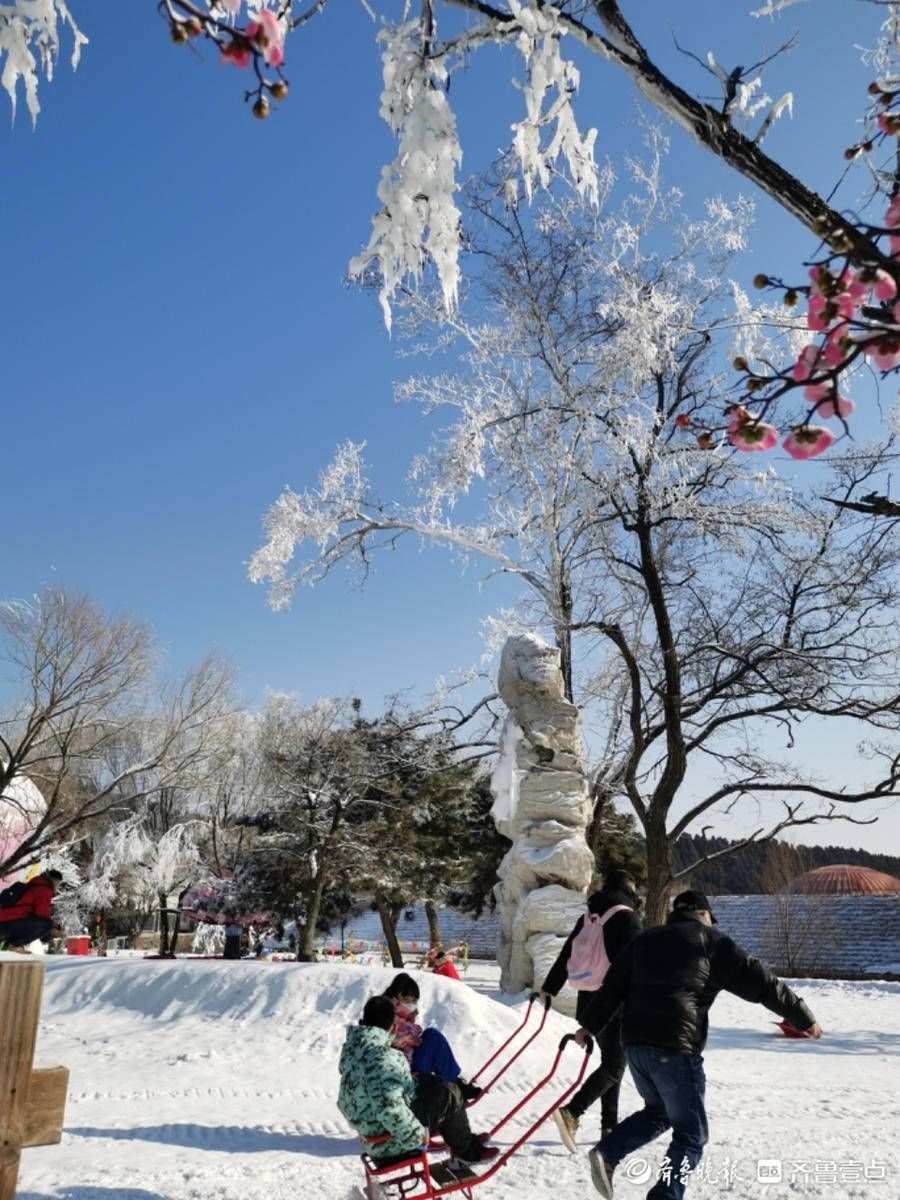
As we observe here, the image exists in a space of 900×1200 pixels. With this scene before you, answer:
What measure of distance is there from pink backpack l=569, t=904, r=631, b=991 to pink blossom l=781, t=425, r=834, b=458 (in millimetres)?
4309

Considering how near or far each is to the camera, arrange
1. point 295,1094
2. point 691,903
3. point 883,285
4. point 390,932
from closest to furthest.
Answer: point 883,285 → point 691,903 → point 295,1094 → point 390,932

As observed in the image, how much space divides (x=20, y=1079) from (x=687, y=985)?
9.26ft

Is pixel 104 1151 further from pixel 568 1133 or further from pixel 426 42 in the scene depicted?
pixel 426 42

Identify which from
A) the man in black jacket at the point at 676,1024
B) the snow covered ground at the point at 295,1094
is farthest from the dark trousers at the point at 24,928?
the man in black jacket at the point at 676,1024

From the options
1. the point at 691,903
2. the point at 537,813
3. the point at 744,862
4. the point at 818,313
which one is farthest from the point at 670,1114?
the point at 744,862

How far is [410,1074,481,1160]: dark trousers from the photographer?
4711 millimetres

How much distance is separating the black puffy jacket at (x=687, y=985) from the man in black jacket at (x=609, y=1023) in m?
1.04

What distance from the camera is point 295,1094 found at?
7.02 m

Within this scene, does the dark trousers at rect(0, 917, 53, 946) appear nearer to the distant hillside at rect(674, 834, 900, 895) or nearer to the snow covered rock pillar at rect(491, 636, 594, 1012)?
the snow covered rock pillar at rect(491, 636, 594, 1012)

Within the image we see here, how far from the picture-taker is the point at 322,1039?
8312 millimetres

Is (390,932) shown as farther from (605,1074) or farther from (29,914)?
(605,1074)

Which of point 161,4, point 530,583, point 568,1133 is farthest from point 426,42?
point 530,583

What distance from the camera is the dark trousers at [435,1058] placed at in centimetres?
514

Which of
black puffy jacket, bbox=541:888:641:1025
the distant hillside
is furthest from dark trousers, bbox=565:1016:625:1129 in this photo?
the distant hillside
